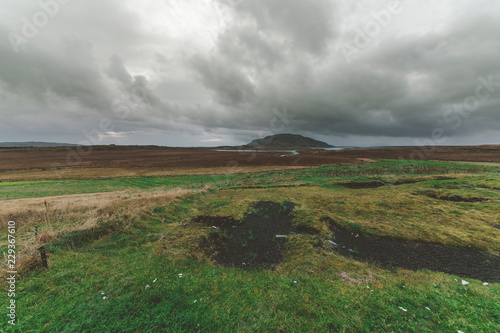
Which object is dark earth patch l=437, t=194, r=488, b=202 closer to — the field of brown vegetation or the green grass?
the green grass

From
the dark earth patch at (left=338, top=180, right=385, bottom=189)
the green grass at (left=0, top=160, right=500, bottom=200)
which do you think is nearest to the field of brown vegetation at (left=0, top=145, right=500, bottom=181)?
the green grass at (left=0, top=160, right=500, bottom=200)

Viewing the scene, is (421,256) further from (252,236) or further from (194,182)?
(194,182)

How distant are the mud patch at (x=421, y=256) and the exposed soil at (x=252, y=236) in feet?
12.2

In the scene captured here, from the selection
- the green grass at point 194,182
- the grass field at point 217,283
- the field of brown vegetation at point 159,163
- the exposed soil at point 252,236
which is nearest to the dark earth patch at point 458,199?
the grass field at point 217,283

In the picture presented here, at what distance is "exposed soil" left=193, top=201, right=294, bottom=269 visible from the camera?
955 centimetres

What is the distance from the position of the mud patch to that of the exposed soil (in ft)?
Answer: 12.2

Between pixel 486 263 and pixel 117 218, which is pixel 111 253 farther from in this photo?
pixel 486 263

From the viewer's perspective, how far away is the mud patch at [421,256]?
8594mm

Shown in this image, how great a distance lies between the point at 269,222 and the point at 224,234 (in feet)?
13.0

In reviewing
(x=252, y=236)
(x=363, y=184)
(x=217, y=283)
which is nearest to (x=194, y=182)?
(x=252, y=236)

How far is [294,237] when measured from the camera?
11.2 meters

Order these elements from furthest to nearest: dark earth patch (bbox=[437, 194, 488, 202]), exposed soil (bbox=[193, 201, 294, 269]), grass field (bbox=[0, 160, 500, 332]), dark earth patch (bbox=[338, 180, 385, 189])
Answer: dark earth patch (bbox=[338, 180, 385, 189]) < dark earth patch (bbox=[437, 194, 488, 202]) < exposed soil (bbox=[193, 201, 294, 269]) < grass field (bbox=[0, 160, 500, 332])

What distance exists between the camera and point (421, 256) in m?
9.78

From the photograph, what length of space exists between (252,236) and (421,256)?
9.65 metres
